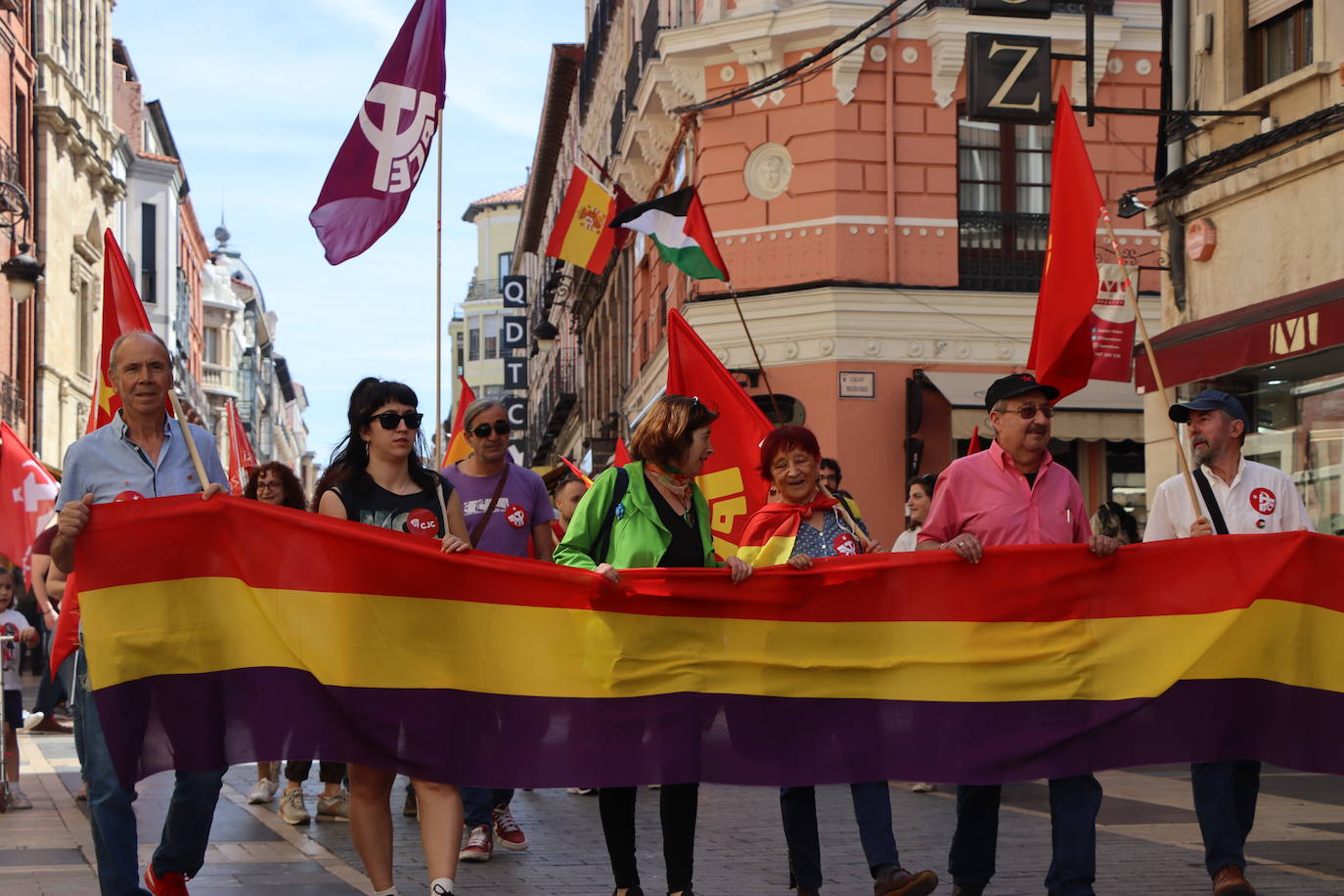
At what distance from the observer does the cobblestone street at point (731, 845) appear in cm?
762

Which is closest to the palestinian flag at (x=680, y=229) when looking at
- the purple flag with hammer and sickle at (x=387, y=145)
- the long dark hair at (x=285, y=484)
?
the purple flag with hammer and sickle at (x=387, y=145)

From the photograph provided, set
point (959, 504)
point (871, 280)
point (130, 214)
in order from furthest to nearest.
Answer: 1. point (130, 214)
2. point (871, 280)
3. point (959, 504)

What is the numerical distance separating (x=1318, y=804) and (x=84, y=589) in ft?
23.0

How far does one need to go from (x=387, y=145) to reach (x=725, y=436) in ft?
10.5

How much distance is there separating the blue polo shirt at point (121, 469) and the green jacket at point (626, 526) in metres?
1.29

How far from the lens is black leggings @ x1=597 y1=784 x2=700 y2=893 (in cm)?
663

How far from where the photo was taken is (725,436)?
11.6 meters

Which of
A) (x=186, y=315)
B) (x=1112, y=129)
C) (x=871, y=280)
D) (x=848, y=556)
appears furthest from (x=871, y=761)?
(x=186, y=315)

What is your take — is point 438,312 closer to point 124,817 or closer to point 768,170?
point 124,817

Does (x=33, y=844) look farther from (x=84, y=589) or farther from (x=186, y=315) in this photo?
(x=186, y=315)

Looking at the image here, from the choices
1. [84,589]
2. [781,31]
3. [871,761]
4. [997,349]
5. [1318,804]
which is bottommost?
[1318,804]

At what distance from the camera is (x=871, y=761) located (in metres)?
6.76

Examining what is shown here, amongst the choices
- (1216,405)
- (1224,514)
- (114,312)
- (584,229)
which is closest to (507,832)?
(114,312)

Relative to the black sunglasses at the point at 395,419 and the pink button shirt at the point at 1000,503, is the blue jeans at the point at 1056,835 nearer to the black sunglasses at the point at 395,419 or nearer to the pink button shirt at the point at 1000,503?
the pink button shirt at the point at 1000,503
